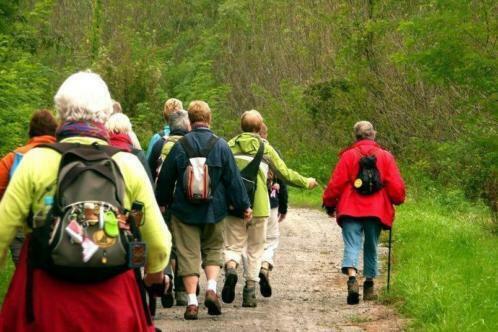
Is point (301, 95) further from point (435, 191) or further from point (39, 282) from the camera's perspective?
point (39, 282)

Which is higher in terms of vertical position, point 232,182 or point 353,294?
point 232,182

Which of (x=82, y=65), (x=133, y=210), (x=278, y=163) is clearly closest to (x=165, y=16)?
(x=82, y=65)

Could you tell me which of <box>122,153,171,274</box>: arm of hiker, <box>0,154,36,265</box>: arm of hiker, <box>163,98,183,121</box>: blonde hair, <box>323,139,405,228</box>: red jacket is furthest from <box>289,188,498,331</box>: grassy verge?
Answer: <box>0,154,36,265</box>: arm of hiker

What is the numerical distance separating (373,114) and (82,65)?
36.0 ft

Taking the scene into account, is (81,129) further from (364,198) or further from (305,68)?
(305,68)

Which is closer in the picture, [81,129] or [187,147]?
[81,129]

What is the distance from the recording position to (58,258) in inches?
194

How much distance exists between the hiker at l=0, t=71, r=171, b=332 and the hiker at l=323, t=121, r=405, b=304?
262 inches

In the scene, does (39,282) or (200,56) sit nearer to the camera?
(39,282)

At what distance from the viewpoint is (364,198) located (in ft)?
38.9

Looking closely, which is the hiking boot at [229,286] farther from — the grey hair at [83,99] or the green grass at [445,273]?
the grey hair at [83,99]

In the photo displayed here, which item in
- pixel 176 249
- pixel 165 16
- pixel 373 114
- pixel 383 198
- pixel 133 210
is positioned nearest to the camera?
pixel 133 210

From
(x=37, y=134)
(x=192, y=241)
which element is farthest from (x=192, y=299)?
(x=37, y=134)

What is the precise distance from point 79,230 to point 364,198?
23.5 feet
